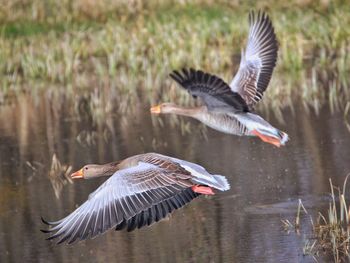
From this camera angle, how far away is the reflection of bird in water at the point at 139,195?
9148 mm

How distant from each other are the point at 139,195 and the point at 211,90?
1.60 m

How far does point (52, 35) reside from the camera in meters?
23.8

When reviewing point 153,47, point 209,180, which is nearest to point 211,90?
point 209,180

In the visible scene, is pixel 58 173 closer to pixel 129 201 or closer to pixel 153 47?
pixel 129 201

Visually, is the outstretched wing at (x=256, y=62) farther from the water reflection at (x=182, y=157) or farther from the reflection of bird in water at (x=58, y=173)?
the reflection of bird in water at (x=58, y=173)

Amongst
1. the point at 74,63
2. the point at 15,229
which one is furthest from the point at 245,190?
the point at 74,63

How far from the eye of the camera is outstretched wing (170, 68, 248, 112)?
33.6ft

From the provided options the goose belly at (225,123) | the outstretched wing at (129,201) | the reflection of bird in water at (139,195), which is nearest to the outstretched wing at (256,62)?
the goose belly at (225,123)

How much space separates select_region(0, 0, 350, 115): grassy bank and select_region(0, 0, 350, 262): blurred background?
0.12ft

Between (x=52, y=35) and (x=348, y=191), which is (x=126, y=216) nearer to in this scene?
(x=348, y=191)

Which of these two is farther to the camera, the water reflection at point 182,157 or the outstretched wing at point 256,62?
the outstretched wing at point 256,62

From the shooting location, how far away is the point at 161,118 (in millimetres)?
17188

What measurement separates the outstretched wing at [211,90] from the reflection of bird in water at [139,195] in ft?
2.35

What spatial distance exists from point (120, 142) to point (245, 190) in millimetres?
3582
